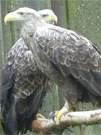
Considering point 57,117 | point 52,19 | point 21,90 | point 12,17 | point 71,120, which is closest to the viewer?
point 71,120

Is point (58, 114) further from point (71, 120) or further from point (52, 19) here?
point (52, 19)

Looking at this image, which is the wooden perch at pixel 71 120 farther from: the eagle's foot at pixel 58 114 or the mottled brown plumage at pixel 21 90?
the mottled brown plumage at pixel 21 90

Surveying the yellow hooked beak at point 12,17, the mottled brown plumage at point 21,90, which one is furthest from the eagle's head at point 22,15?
the mottled brown plumage at point 21,90

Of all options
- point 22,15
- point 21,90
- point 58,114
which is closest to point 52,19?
point 22,15

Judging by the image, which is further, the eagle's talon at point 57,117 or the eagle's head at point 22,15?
the eagle's head at point 22,15

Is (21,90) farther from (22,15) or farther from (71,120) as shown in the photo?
(71,120)

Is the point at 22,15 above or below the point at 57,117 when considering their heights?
above

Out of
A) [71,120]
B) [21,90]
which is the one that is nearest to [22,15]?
[21,90]

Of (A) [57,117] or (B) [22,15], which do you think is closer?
(A) [57,117]

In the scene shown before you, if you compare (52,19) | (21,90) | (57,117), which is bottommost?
(57,117)

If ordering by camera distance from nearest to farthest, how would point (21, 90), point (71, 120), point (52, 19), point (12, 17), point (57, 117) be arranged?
1. point (71, 120)
2. point (57, 117)
3. point (12, 17)
4. point (52, 19)
5. point (21, 90)

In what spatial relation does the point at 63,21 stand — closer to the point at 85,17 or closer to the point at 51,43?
the point at 85,17

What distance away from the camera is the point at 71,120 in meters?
7.48

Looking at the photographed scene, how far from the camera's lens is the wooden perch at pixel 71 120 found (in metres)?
7.32
